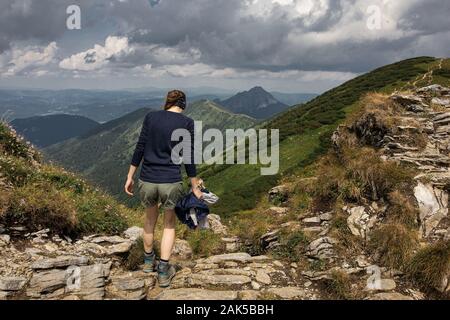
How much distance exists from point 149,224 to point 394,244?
5.61 metres

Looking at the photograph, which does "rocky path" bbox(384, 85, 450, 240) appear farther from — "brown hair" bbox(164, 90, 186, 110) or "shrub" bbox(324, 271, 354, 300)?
"brown hair" bbox(164, 90, 186, 110)

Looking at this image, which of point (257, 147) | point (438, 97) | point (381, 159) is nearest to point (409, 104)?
point (438, 97)

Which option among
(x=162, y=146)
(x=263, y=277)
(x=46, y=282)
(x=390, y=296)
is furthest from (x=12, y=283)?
(x=390, y=296)

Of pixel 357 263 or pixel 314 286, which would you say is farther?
pixel 357 263

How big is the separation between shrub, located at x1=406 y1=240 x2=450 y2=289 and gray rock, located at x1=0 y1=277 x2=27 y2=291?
7.86 metres

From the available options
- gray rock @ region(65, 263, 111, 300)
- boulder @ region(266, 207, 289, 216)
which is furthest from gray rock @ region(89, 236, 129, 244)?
boulder @ region(266, 207, 289, 216)

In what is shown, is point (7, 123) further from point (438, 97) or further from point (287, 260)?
point (438, 97)

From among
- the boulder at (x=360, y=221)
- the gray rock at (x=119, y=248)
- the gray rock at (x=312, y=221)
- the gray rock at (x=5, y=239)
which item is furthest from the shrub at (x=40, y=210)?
the boulder at (x=360, y=221)

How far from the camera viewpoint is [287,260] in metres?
9.53

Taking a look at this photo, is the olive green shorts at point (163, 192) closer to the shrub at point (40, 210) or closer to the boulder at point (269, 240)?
the shrub at point (40, 210)

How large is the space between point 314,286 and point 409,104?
9.92 metres

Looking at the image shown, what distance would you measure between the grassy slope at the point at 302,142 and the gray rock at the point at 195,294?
162ft

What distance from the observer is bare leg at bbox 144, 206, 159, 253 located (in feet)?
26.5
